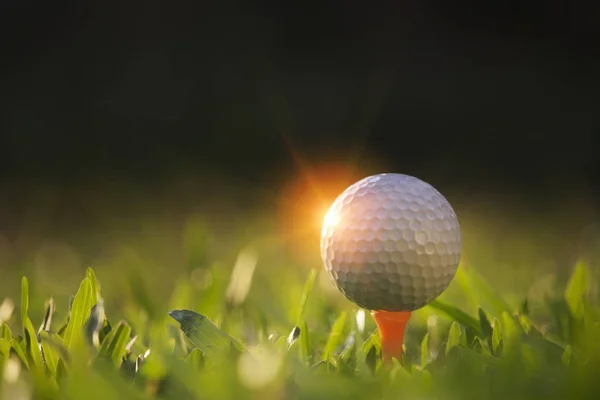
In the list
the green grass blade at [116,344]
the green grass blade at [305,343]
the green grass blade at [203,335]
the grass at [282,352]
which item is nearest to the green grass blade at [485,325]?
the grass at [282,352]

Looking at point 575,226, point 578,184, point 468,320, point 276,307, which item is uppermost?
point 578,184

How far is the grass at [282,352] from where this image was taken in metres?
0.91

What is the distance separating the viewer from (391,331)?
4.33 ft

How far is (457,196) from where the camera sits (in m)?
5.13

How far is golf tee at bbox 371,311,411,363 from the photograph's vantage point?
1296mm

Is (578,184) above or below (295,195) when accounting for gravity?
above

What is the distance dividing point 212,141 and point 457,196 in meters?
2.51

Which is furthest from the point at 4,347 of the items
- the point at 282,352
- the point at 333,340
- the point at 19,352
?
the point at 333,340

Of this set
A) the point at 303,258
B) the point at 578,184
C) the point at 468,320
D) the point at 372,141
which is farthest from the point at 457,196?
the point at 468,320

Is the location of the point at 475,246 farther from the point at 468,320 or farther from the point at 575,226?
the point at 468,320

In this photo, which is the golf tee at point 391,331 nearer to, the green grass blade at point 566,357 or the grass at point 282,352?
the grass at point 282,352

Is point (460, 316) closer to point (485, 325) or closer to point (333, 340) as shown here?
point (485, 325)

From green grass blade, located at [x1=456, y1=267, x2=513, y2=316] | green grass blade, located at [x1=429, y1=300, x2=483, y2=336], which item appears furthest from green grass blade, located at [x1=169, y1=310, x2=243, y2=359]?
green grass blade, located at [x1=456, y1=267, x2=513, y2=316]

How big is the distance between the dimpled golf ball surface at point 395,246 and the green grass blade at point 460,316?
0.17 meters
